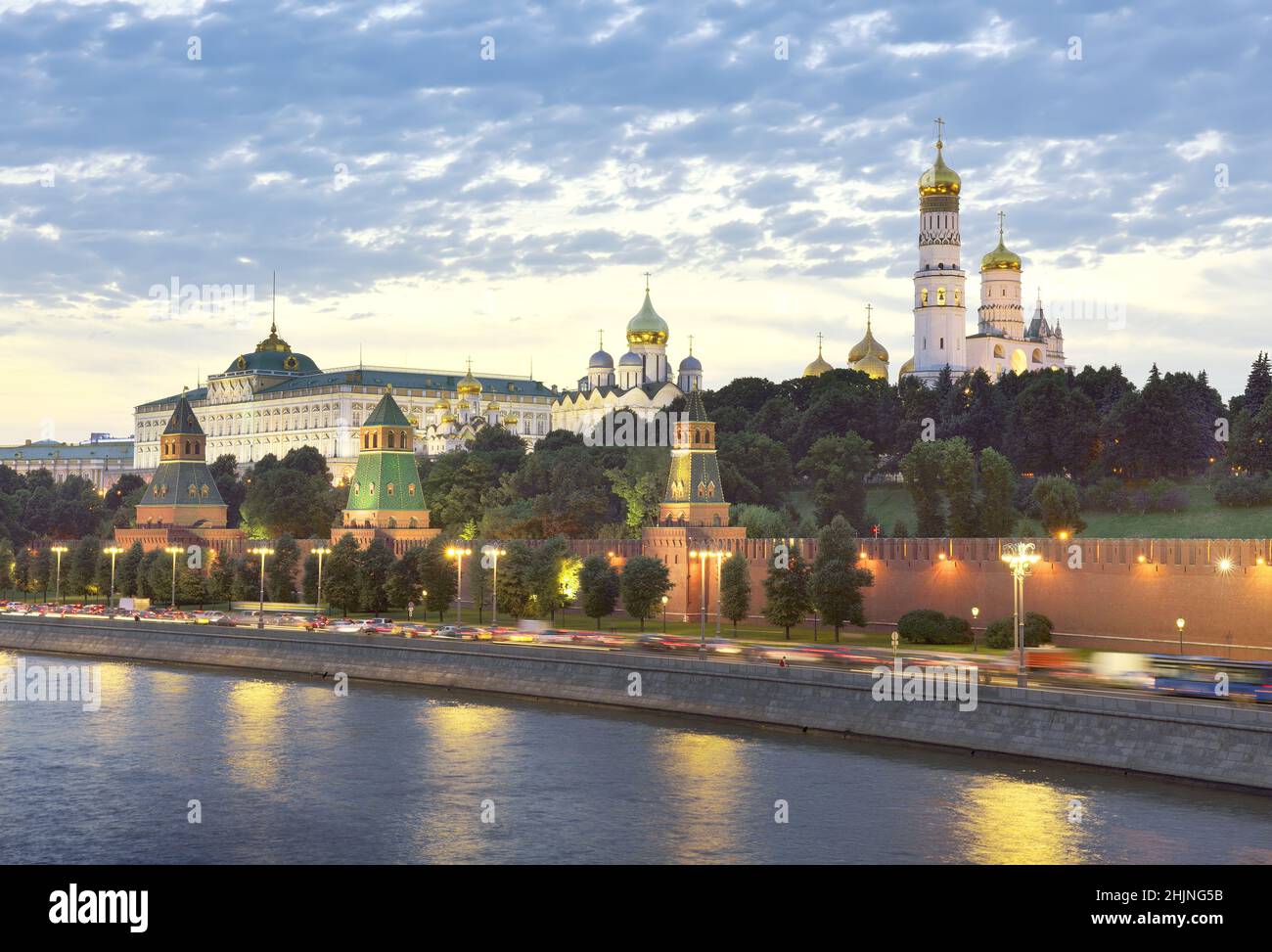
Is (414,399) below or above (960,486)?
above

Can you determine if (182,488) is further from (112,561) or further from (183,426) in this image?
(112,561)

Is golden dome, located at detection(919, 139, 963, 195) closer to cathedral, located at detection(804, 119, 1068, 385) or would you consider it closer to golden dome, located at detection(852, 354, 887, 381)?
cathedral, located at detection(804, 119, 1068, 385)

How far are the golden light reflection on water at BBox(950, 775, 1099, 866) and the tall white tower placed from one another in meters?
84.8

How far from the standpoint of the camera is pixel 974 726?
120ft

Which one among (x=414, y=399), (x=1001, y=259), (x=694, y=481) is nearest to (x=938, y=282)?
(x=1001, y=259)

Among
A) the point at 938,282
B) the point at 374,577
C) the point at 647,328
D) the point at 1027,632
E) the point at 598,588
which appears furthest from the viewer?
the point at 647,328

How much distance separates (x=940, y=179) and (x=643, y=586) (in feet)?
200

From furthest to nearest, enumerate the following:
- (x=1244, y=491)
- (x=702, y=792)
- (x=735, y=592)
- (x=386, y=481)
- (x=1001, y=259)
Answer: (x=1001, y=259), (x=386, y=481), (x=1244, y=491), (x=735, y=592), (x=702, y=792)

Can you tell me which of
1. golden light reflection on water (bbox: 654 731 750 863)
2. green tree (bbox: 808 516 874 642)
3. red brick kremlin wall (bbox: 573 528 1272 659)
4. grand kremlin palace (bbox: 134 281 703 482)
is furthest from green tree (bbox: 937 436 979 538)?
grand kremlin palace (bbox: 134 281 703 482)

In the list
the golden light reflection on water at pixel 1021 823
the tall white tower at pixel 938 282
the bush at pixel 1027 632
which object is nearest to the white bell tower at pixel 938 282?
→ the tall white tower at pixel 938 282

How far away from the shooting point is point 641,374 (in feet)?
525
